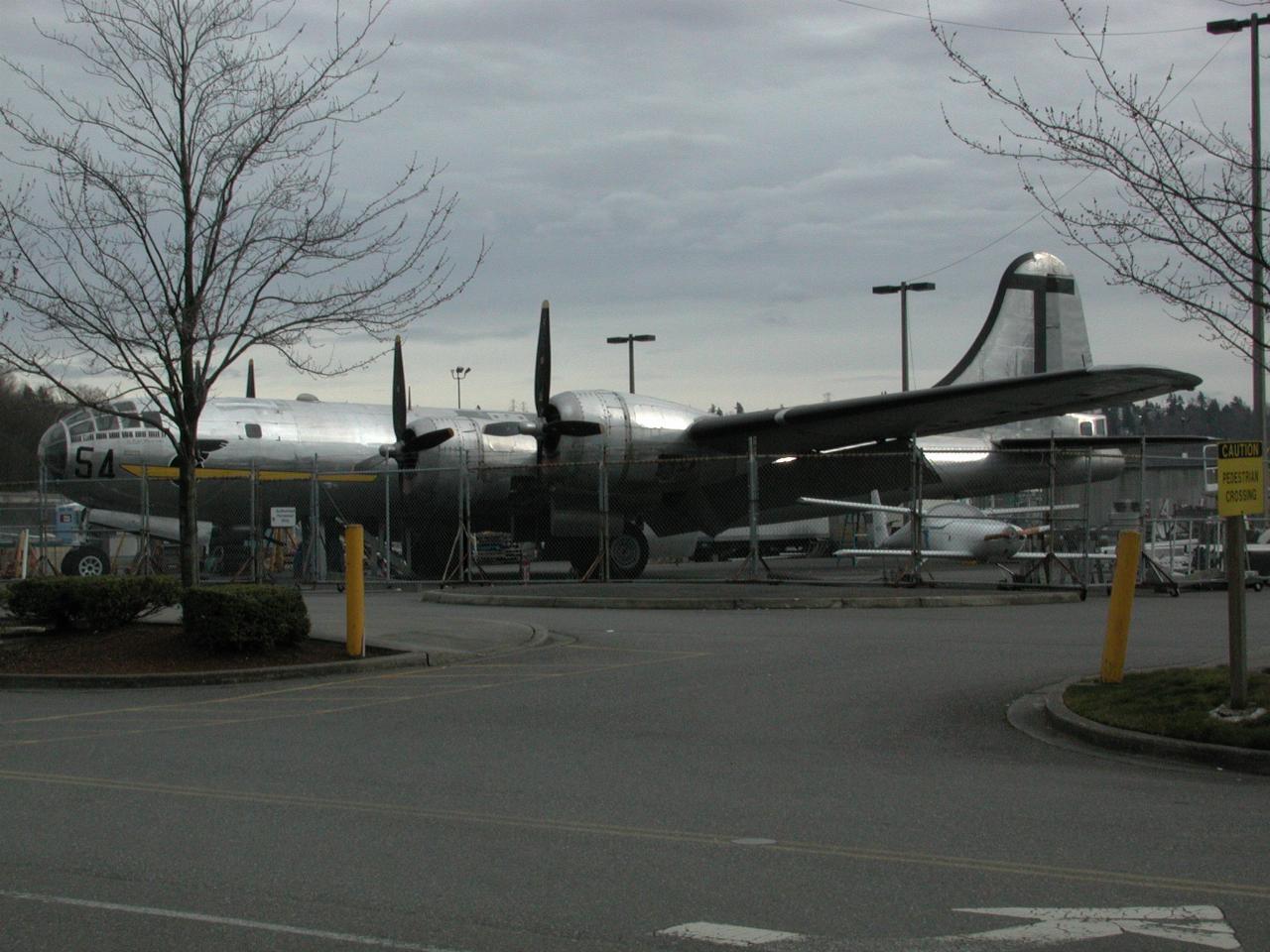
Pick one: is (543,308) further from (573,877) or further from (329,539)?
(573,877)

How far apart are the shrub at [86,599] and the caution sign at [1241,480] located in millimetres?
11252

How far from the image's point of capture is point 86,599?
49.4 feet

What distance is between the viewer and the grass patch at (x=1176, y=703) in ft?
28.0

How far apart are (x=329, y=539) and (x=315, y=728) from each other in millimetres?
23994

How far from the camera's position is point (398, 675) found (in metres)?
13.4

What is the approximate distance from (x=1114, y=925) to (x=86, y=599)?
1283 centimetres

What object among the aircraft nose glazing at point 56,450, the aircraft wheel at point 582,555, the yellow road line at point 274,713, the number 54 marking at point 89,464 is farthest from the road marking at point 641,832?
the aircraft nose glazing at point 56,450

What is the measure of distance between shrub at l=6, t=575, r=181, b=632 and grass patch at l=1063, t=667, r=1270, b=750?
33.7 ft

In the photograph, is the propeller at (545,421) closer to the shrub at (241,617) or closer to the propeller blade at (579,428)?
the propeller blade at (579,428)

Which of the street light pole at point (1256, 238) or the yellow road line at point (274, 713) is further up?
the street light pole at point (1256, 238)

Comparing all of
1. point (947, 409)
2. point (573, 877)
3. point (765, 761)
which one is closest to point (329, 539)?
point (947, 409)

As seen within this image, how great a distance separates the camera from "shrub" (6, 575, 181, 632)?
1509 cm

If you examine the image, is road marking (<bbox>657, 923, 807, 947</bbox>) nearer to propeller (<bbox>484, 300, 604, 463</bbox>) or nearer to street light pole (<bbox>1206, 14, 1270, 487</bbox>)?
street light pole (<bbox>1206, 14, 1270, 487</bbox>)

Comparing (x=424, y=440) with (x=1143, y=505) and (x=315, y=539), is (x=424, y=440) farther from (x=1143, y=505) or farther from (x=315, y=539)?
(x=1143, y=505)
